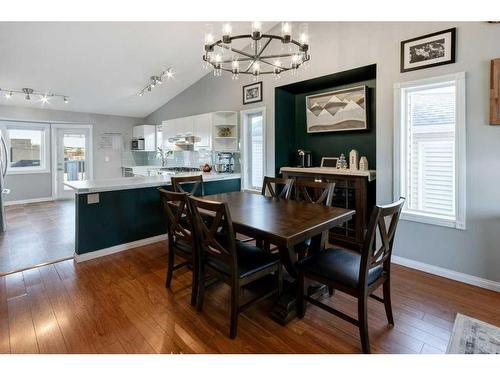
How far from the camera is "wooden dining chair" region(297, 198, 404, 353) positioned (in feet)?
5.40

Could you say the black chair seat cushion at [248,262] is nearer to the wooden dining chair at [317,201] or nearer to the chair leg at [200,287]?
the chair leg at [200,287]

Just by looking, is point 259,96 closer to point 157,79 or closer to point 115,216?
point 157,79

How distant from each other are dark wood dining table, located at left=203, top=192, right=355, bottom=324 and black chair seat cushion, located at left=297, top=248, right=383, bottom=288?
0.18 metres

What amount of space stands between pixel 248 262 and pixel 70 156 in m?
6.96

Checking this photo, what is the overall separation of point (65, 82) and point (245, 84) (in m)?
3.33

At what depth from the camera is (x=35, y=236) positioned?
4.00 metres

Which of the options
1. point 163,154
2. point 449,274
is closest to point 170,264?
point 449,274

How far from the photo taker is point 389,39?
304 centimetres

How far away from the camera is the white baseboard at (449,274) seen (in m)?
2.52

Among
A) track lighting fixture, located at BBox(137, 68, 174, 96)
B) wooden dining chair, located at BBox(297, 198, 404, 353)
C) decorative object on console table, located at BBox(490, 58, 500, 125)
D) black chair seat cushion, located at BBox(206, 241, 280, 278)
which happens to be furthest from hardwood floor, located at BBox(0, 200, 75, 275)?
decorative object on console table, located at BBox(490, 58, 500, 125)

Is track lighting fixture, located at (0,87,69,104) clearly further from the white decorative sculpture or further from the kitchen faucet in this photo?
the white decorative sculpture
